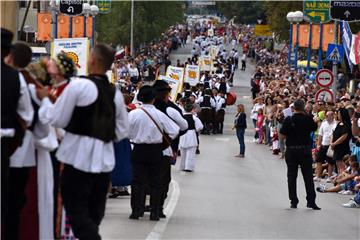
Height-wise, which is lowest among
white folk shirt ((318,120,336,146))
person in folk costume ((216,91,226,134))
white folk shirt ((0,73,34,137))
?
person in folk costume ((216,91,226,134))

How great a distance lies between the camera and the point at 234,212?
58.9ft

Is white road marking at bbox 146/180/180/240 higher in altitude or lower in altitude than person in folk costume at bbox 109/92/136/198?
lower

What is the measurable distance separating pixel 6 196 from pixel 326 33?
4106 cm

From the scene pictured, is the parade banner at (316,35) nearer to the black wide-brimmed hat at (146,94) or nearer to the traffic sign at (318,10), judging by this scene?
the traffic sign at (318,10)

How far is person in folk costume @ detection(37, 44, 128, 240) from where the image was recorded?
956 cm

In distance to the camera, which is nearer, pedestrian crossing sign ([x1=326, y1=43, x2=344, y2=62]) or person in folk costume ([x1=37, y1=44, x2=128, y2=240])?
person in folk costume ([x1=37, y1=44, x2=128, y2=240])

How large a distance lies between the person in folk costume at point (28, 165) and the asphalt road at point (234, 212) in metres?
4.11

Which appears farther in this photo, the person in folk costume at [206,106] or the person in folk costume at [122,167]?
the person in folk costume at [206,106]

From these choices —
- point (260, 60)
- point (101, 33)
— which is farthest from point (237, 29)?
point (101, 33)

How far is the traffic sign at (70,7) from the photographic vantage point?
35375 mm

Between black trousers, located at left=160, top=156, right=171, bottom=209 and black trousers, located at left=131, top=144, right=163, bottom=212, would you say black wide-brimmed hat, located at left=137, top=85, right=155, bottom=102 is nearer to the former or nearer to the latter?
black trousers, located at left=131, top=144, right=163, bottom=212

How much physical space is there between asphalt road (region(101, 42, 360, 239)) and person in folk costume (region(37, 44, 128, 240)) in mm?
4123

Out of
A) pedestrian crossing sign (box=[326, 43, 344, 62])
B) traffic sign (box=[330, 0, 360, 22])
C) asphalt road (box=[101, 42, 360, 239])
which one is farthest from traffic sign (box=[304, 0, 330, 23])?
asphalt road (box=[101, 42, 360, 239])

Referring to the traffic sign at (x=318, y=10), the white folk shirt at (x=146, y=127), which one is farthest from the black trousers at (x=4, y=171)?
the traffic sign at (x=318, y=10)
